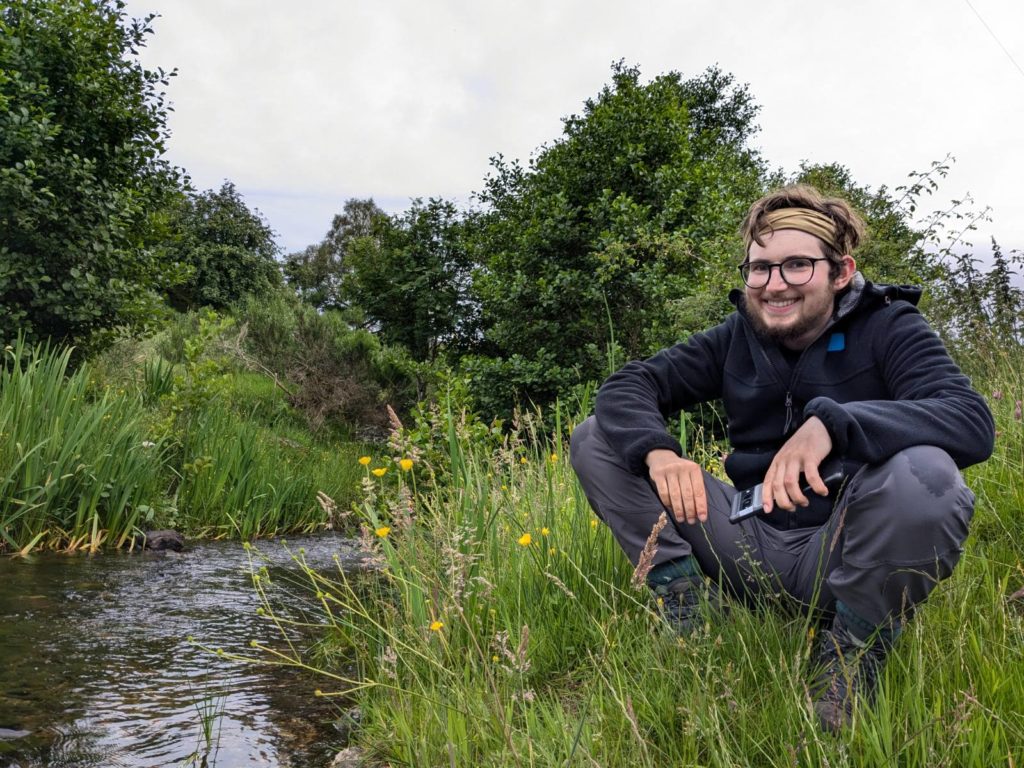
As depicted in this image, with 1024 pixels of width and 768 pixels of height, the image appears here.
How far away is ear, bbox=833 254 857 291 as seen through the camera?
98.3 inches

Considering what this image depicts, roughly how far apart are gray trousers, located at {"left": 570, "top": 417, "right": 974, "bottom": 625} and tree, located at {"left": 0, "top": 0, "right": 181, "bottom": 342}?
7001 mm

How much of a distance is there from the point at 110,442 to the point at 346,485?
4.02m

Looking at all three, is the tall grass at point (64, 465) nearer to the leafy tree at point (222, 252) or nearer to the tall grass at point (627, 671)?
the tall grass at point (627, 671)

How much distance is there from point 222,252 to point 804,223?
2499 cm

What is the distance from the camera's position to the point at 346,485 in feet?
32.1

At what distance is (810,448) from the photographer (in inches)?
78.5

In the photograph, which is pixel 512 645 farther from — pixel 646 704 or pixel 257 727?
pixel 257 727

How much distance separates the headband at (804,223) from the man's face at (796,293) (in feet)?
0.06

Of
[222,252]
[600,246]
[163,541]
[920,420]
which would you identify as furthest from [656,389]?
[222,252]

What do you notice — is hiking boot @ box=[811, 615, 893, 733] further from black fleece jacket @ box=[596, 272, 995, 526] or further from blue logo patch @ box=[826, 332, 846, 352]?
blue logo patch @ box=[826, 332, 846, 352]

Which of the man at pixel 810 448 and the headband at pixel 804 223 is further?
the headband at pixel 804 223

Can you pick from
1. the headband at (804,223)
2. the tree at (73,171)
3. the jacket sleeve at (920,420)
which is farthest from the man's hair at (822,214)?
the tree at (73,171)

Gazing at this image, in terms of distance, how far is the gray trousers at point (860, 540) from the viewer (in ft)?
6.15

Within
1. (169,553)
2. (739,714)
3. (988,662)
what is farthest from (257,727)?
(169,553)
